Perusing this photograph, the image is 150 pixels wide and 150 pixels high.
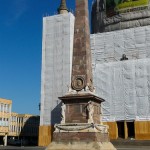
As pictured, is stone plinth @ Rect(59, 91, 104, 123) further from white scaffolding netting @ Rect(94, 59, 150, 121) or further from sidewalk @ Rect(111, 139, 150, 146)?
white scaffolding netting @ Rect(94, 59, 150, 121)

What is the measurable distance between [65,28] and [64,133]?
2672cm

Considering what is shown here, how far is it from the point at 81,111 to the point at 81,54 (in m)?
4.61

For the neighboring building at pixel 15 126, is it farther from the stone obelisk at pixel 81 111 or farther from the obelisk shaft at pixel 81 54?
the stone obelisk at pixel 81 111

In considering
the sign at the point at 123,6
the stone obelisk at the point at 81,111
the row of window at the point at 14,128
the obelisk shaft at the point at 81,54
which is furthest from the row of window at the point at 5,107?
the stone obelisk at the point at 81,111

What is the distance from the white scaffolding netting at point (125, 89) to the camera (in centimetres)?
4019

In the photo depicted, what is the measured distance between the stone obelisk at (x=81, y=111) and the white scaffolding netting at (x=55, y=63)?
19.8 meters

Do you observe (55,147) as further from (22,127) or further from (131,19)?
(22,127)

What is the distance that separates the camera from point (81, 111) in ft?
73.8

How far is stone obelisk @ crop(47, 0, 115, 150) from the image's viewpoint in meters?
21.6

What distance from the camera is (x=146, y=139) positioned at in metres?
38.7

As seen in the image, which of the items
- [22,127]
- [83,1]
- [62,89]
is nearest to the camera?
[83,1]

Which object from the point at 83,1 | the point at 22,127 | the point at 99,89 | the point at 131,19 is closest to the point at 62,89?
the point at 99,89

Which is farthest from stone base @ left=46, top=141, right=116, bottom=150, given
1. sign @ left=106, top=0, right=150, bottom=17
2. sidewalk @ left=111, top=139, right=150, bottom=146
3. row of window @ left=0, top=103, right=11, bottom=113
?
row of window @ left=0, top=103, right=11, bottom=113

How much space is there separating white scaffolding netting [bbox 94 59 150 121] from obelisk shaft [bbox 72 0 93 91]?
17832 mm
